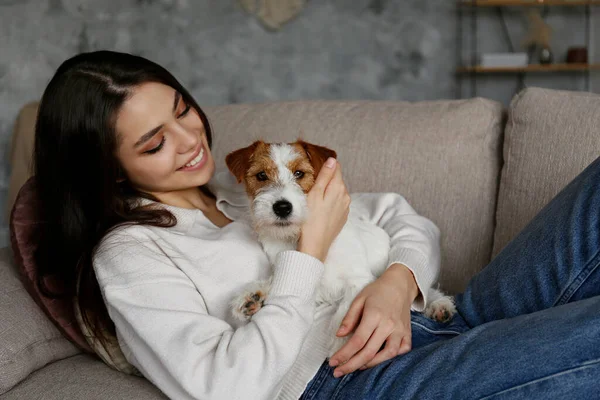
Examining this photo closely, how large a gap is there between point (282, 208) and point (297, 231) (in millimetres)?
70

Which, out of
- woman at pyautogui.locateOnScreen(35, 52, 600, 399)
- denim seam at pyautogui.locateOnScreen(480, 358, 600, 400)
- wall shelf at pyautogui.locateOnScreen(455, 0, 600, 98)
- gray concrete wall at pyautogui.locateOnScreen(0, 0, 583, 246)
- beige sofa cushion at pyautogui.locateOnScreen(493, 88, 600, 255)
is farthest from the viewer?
wall shelf at pyautogui.locateOnScreen(455, 0, 600, 98)

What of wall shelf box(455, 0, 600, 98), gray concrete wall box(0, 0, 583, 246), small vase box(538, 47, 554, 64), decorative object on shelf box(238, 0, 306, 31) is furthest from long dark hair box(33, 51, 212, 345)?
small vase box(538, 47, 554, 64)

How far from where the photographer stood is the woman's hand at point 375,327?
1.33 m

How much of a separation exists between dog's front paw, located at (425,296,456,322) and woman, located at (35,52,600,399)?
38 mm

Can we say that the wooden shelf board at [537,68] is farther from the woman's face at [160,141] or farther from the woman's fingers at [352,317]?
the woman's fingers at [352,317]

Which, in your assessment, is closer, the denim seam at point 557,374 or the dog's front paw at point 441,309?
the denim seam at point 557,374

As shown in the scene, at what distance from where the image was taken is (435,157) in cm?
208

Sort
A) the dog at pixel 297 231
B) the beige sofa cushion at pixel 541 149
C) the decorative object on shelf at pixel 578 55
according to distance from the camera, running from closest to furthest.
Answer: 1. the dog at pixel 297 231
2. the beige sofa cushion at pixel 541 149
3. the decorative object on shelf at pixel 578 55

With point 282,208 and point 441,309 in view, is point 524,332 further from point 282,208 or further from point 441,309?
point 282,208

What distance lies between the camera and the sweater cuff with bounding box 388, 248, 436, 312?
1.63 m

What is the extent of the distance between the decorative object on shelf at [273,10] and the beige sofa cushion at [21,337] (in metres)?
4.06

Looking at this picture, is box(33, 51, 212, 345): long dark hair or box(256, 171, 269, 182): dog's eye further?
box(256, 171, 269, 182): dog's eye

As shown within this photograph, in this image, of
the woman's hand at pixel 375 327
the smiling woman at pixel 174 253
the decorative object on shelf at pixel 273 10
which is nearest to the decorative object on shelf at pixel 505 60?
the decorative object on shelf at pixel 273 10

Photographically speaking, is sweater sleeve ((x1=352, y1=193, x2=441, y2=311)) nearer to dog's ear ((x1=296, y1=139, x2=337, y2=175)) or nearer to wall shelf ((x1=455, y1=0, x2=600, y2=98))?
dog's ear ((x1=296, y1=139, x2=337, y2=175))
